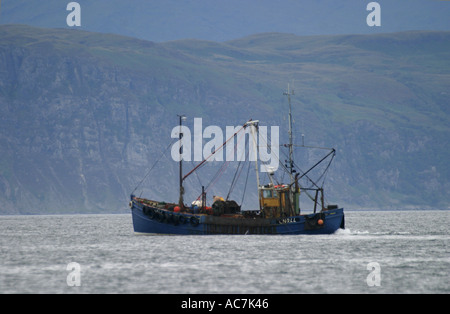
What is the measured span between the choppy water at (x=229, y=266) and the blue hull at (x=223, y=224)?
1209 millimetres

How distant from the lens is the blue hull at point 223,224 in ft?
288

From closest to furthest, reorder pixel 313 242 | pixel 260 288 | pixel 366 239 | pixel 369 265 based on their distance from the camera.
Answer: pixel 260 288 → pixel 369 265 → pixel 313 242 → pixel 366 239

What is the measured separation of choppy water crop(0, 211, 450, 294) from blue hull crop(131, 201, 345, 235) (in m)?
1.21

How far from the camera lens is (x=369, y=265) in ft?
191

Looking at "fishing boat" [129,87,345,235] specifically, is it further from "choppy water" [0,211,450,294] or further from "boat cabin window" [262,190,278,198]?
"choppy water" [0,211,450,294]

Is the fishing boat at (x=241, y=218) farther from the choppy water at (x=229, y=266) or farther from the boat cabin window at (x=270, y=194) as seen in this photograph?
the choppy water at (x=229, y=266)

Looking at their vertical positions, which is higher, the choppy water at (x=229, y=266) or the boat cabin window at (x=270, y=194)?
the boat cabin window at (x=270, y=194)

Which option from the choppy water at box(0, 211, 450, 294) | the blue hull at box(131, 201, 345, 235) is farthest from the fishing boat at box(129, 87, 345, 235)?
the choppy water at box(0, 211, 450, 294)

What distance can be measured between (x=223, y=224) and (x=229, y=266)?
2904 cm

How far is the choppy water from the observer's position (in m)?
48.4

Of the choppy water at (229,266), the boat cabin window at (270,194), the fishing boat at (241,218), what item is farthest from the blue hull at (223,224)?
the boat cabin window at (270,194)
